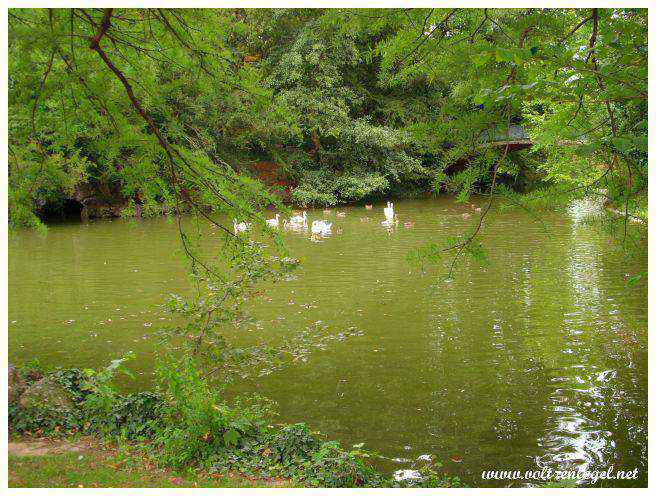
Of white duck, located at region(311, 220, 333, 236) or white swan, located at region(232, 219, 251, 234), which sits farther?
white duck, located at region(311, 220, 333, 236)

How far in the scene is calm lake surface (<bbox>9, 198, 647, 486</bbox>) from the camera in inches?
200

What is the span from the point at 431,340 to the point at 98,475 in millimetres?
4428

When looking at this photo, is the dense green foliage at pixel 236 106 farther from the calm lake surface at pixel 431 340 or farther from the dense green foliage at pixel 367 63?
the calm lake surface at pixel 431 340

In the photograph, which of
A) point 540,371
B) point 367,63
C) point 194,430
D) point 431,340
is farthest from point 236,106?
point 540,371

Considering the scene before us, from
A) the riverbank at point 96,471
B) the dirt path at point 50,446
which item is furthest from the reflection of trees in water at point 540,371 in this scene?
the dirt path at point 50,446

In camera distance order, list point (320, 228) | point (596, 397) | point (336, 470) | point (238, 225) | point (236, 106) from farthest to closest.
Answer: point (320, 228) < point (238, 225) < point (596, 397) < point (236, 106) < point (336, 470)

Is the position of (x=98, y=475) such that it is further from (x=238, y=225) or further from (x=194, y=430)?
(x=238, y=225)

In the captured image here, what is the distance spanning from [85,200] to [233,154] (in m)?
6.13

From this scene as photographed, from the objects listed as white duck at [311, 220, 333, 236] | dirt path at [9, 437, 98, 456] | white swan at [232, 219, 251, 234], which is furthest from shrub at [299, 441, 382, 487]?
white duck at [311, 220, 333, 236]

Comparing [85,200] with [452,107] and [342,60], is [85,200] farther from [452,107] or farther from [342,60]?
[452,107]

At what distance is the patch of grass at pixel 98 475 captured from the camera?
3932 millimetres

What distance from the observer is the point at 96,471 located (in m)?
4.11

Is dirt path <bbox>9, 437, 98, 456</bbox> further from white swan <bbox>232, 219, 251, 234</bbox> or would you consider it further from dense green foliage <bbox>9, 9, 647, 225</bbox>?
white swan <bbox>232, 219, 251, 234</bbox>

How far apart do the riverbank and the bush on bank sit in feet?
0.42
